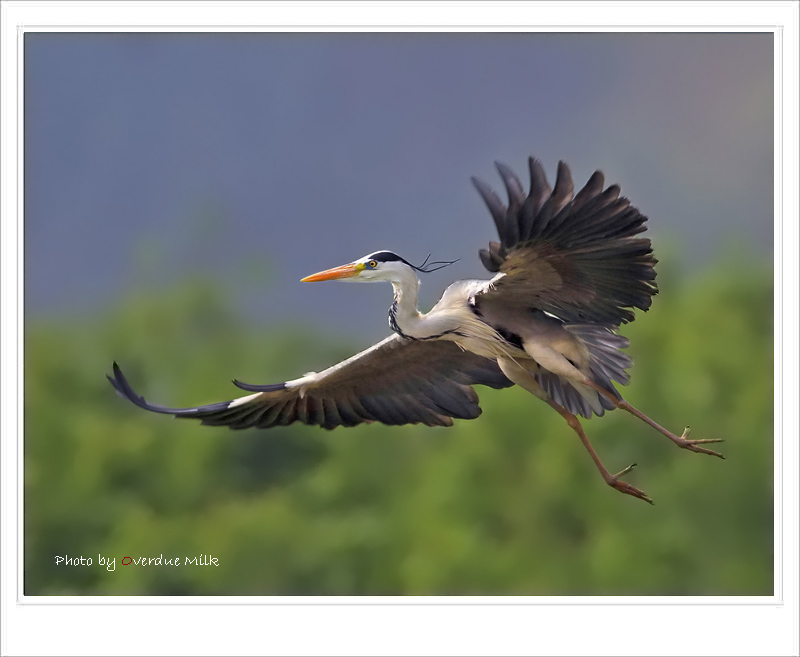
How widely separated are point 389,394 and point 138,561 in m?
2.05

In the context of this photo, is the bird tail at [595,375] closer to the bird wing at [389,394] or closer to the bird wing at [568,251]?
the bird wing at [568,251]

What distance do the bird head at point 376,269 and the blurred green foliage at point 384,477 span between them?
220cm

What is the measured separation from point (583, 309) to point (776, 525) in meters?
1.97

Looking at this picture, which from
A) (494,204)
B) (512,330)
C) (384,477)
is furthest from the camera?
(384,477)

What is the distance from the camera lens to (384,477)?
803cm

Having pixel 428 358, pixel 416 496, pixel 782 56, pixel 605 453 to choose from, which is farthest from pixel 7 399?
pixel 782 56

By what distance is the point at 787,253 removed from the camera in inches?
215

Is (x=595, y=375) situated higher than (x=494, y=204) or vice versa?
(x=494, y=204)

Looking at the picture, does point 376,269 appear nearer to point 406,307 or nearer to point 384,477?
point 406,307

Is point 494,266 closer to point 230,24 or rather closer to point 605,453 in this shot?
point 230,24

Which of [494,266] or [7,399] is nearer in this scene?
[494,266]

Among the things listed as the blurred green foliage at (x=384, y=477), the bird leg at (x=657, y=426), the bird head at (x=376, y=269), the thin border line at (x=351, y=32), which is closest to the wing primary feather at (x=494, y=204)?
the bird head at (x=376, y=269)

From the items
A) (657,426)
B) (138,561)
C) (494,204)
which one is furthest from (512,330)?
(138,561)

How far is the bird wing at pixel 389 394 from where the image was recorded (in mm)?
4949
